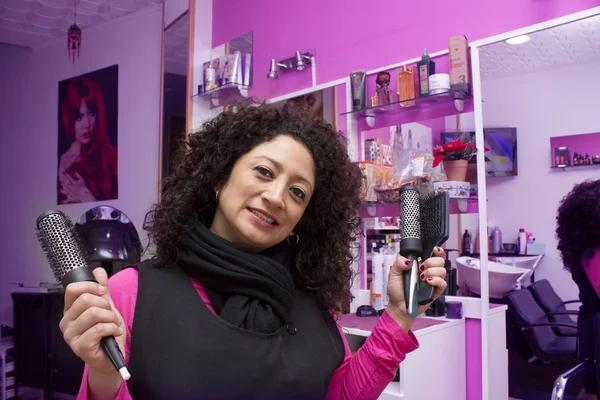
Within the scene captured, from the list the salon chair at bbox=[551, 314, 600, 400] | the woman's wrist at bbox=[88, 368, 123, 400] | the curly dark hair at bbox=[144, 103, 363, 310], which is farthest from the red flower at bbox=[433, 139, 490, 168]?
the woman's wrist at bbox=[88, 368, 123, 400]

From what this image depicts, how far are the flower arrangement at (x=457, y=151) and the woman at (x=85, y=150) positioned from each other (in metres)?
2.92

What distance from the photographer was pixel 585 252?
1.82m

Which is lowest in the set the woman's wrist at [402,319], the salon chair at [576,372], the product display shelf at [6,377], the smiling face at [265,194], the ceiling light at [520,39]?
the product display shelf at [6,377]

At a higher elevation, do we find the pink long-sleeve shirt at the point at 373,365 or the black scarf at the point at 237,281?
the black scarf at the point at 237,281

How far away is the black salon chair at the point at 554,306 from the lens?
1868 mm

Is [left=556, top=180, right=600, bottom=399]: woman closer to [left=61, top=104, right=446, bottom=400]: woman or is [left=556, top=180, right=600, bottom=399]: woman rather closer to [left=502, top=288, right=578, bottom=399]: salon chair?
[left=502, top=288, right=578, bottom=399]: salon chair

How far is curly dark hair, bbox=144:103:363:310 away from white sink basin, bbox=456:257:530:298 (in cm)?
95

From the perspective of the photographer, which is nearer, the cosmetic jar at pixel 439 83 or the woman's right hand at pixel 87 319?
the woman's right hand at pixel 87 319

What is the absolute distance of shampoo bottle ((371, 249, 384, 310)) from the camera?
98.2 inches

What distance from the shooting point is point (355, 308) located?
8.63 feet

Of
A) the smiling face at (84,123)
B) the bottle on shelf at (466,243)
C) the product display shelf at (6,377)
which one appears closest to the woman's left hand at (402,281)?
the bottle on shelf at (466,243)

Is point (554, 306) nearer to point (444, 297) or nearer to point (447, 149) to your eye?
point (444, 297)

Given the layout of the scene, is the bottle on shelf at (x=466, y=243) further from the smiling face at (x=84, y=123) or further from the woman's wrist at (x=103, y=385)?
the smiling face at (x=84, y=123)

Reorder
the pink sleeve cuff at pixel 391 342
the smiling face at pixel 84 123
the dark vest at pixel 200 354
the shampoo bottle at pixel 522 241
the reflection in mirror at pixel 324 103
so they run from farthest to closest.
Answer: the smiling face at pixel 84 123 → the reflection in mirror at pixel 324 103 → the shampoo bottle at pixel 522 241 → the pink sleeve cuff at pixel 391 342 → the dark vest at pixel 200 354
